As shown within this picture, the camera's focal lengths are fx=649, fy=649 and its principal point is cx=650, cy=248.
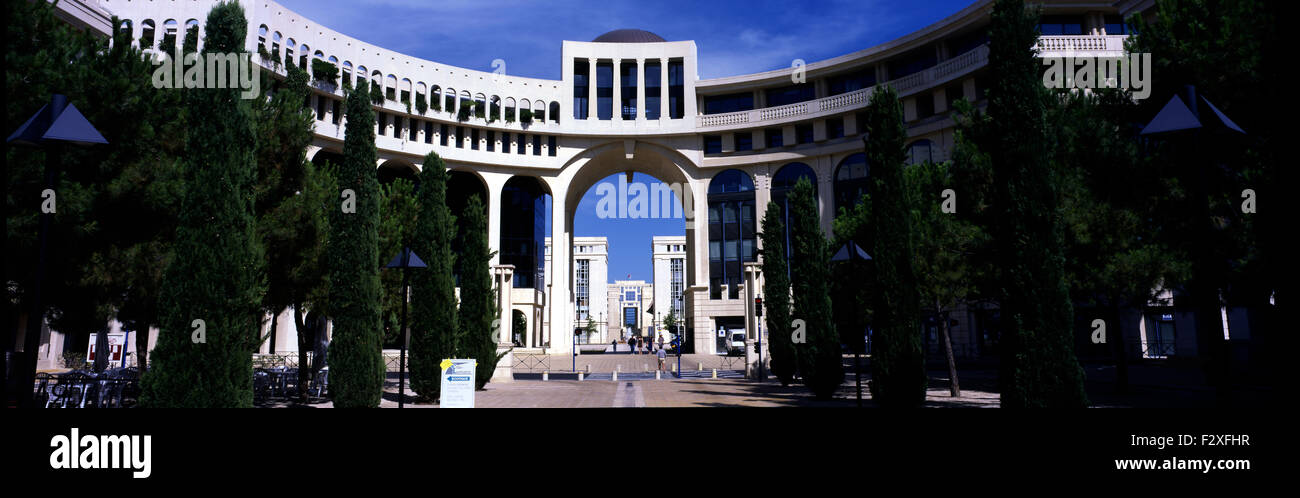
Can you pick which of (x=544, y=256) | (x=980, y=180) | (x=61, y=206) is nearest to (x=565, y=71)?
(x=544, y=256)

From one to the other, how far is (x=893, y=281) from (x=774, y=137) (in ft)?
139

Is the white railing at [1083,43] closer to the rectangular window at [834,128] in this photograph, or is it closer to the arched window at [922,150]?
the arched window at [922,150]

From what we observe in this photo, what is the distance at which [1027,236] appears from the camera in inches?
447

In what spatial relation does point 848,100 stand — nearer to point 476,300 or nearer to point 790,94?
point 790,94

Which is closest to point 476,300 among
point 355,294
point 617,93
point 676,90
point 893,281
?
point 355,294

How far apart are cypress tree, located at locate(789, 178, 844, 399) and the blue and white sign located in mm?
10832

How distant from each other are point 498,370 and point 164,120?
1582 cm

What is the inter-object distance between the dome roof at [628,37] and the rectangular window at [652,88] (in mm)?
5668

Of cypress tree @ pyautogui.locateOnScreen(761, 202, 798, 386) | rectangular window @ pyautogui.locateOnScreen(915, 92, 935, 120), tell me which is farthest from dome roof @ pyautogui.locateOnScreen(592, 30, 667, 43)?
cypress tree @ pyautogui.locateOnScreen(761, 202, 798, 386)

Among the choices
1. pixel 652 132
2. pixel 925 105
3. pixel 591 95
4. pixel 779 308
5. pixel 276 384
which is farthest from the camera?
pixel 591 95

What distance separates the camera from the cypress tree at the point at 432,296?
20.1m

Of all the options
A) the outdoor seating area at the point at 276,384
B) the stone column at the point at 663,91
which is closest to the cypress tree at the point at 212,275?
the outdoor seating area at the point at 276,384

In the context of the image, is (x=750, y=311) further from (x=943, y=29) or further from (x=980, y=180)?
(x=943, y=29)
